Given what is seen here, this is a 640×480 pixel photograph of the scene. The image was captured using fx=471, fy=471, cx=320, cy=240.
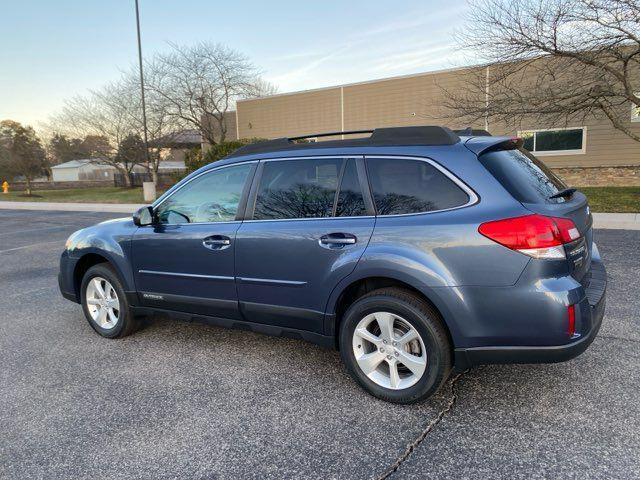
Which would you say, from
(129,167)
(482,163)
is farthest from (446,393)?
(129,167)

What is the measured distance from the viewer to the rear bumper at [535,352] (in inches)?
104

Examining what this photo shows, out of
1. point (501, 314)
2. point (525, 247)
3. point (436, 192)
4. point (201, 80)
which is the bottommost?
point (501, 314)

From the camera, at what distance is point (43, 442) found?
2.79 m

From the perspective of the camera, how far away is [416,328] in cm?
290

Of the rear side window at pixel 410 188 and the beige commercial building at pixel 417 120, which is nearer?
the rear side window at pixel 410 188

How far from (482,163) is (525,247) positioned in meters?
0.58

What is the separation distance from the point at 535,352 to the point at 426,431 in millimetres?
771

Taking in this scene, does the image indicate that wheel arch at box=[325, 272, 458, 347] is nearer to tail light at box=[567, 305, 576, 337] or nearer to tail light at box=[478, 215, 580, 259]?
tail light at box=[478, 215, 580, 259]

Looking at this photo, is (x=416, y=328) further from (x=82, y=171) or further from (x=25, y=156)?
(x=82, y=171)

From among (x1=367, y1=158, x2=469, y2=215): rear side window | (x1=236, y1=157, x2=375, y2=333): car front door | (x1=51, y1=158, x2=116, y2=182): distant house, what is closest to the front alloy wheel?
(x1=236, y1=157, x2=375, y2=333): car front door

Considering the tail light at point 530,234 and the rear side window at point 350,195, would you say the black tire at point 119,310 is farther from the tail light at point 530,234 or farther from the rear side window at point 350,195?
the tail light at point 530,234

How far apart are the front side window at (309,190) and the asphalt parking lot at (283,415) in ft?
4.00

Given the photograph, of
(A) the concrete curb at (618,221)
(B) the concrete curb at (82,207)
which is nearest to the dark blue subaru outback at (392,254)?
(A) the concrete curb at (618,221)

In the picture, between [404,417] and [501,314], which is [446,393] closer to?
[404,417]
